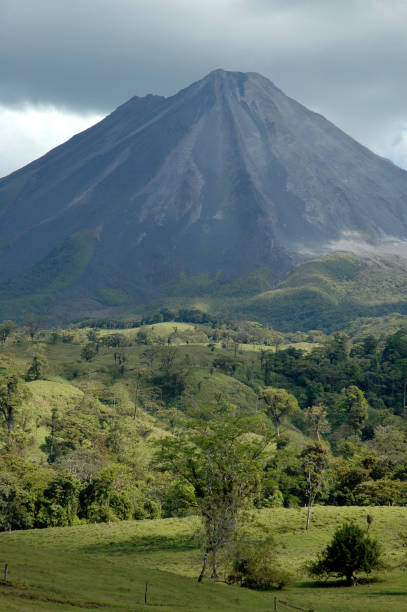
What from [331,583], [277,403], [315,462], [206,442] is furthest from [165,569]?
[277,403]

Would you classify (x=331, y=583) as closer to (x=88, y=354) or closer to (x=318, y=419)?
(x=318, y=419)

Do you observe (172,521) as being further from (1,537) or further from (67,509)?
(1,537)

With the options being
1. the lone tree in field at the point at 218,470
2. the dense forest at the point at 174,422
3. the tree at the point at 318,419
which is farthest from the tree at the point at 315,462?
the tree at the point at 318,419

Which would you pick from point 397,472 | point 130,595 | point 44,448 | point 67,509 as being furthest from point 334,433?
point 130,595

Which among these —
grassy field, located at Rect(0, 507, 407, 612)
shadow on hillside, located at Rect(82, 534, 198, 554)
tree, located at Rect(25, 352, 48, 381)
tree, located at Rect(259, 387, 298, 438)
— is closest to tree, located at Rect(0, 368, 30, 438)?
tree, located at Rect(25, 352, 48, 381)

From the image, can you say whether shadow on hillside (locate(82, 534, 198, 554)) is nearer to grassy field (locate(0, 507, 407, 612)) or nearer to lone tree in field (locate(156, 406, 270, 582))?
grassy field (locate(0, 507, 407, 612))

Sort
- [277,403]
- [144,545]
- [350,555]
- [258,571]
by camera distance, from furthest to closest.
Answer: [277,403] < [144,545] < [350,555] < [258,571]
